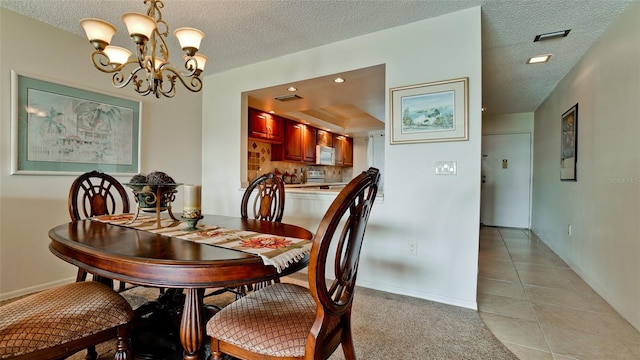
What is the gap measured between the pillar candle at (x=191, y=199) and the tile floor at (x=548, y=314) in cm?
196

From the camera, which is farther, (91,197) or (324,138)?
(324,138)

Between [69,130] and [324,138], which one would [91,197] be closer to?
[69,130]

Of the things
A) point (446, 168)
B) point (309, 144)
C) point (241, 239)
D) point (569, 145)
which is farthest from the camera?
point (309, 144)

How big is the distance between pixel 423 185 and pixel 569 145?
2279 millimetres

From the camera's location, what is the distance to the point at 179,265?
978mm

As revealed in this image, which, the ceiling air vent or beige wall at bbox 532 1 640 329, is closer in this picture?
beige wall at bbox 532 1 640 329

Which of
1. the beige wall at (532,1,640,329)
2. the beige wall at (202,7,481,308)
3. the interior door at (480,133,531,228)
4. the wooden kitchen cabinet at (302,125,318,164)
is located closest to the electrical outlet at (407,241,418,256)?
the beige wall at (202,7,481,308)

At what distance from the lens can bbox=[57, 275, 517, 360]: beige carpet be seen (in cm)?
162

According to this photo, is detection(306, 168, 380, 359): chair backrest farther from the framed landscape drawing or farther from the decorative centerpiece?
the framed landscape drawing

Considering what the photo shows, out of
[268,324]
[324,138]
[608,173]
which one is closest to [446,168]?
[608,173]

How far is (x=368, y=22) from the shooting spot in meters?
2.40

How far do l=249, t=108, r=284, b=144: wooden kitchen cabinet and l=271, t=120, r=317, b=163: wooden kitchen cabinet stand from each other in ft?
0.62

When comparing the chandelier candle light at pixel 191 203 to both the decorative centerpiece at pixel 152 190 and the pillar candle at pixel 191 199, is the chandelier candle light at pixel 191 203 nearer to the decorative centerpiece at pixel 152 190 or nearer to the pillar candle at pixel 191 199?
the pillar candle at pixel 191 199

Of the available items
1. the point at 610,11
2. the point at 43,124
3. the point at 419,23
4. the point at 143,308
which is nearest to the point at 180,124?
the point at 43,124
